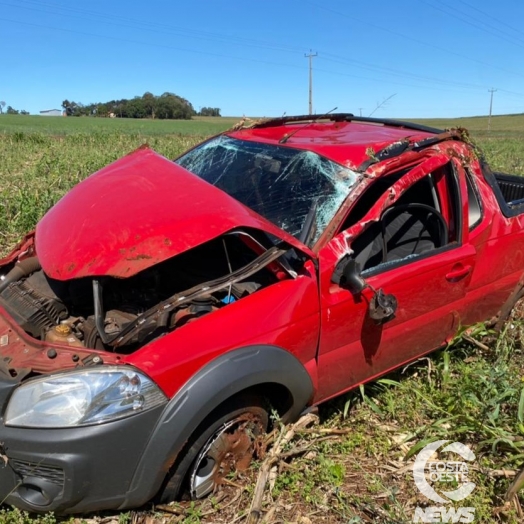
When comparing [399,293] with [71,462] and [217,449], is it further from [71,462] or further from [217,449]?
[71,462]

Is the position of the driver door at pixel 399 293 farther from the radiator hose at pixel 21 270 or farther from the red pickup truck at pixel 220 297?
the radiator hose at pixel 21 270

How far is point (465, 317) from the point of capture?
3414 mm

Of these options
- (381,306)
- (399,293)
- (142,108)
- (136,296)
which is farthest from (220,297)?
(142,108)

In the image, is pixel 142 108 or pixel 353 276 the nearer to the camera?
pixel 353 276

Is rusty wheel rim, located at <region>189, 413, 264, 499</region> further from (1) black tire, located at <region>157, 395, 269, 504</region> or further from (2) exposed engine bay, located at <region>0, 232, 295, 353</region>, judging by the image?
(2) exposed engine bay, located at <region>0, 232, 295, 353</region>

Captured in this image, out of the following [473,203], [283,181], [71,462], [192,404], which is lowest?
[71,462]

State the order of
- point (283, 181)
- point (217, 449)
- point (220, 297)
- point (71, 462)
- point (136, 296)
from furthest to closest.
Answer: point (283, 181), point (136, 296), point (220, 297), point (217, 449), point (71, 462)

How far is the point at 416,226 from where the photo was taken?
3326 mm

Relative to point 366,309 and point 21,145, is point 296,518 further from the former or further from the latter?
point 21,145

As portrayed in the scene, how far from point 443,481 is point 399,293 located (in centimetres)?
102

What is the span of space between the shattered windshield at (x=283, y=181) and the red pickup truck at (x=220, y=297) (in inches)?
0.4

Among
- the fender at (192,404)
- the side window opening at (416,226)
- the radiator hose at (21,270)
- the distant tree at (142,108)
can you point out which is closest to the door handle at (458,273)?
the side window opening at (416,226)

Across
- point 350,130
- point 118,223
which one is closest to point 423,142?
point 350,130

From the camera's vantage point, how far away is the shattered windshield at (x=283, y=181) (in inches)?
108
